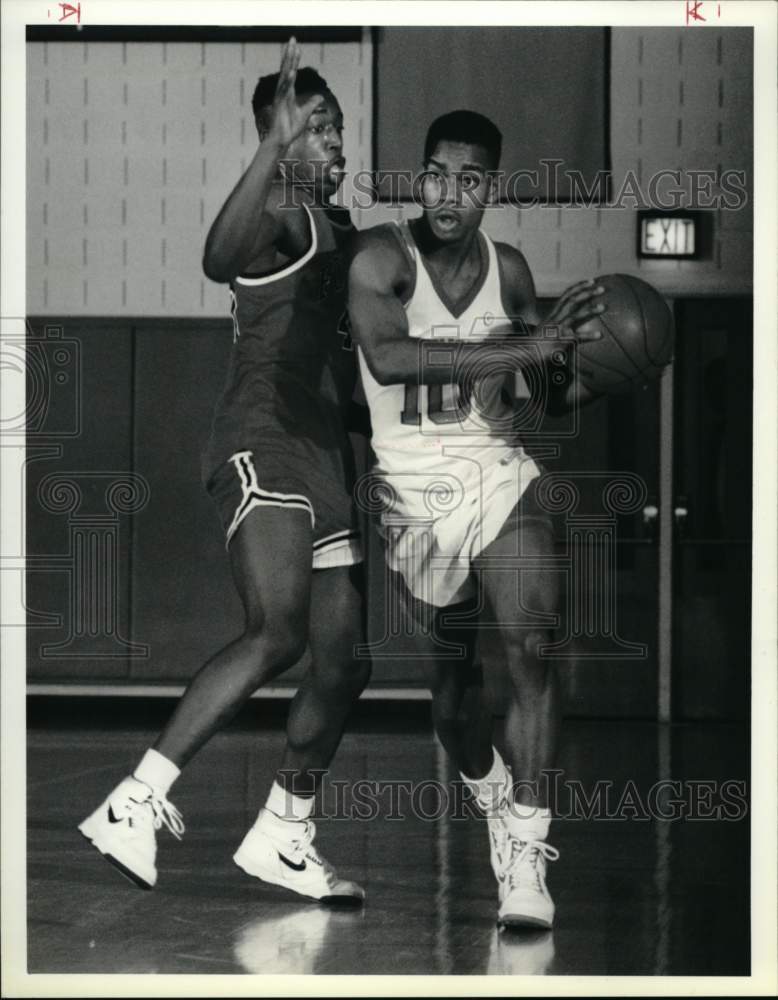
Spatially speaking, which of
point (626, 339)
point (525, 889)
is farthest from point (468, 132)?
point (525, 889)

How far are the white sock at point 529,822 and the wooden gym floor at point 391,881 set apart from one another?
95 millimetres

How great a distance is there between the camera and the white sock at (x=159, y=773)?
380 cm

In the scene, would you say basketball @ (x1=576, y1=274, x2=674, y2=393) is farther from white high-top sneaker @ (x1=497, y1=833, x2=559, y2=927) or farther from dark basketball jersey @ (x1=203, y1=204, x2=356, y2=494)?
white high-top sneaker @ (x1=497, y1=833, x2=559, y2=927)

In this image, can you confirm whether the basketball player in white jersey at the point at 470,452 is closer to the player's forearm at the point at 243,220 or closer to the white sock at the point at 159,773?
the player's forearm at the point at 243,220

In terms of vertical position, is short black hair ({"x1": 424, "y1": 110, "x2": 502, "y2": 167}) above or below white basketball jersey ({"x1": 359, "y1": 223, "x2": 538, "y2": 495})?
above

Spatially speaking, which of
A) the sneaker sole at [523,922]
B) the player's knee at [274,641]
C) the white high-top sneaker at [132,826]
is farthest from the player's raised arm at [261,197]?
the sneaker sole at [523,922]

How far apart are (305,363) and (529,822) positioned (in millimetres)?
1197

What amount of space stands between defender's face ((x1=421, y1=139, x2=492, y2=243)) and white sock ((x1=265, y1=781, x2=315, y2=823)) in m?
1.39

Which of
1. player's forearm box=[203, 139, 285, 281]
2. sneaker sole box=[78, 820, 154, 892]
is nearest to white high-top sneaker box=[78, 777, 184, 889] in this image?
sneaker sole box=[78, 820, 154, 892]

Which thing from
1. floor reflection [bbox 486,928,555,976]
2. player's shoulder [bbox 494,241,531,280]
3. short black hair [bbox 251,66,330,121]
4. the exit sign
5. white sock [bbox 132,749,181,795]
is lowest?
floor reflection [bbox 486,928,555,976]

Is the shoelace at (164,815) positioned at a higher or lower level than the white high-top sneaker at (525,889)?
higher

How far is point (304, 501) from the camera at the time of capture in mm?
3877

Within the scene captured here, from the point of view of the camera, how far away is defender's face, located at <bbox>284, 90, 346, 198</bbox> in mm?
3879

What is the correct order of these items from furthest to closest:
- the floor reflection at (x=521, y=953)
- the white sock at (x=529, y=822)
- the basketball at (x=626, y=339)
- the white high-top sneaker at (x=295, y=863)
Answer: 1. the white high-top sneaker at (x=295, y=863)
2. the white sock at (x=529, y=822)
3. the basketball at (x=626, y=339)
4. the floor reflection at (x=521, y=953)
